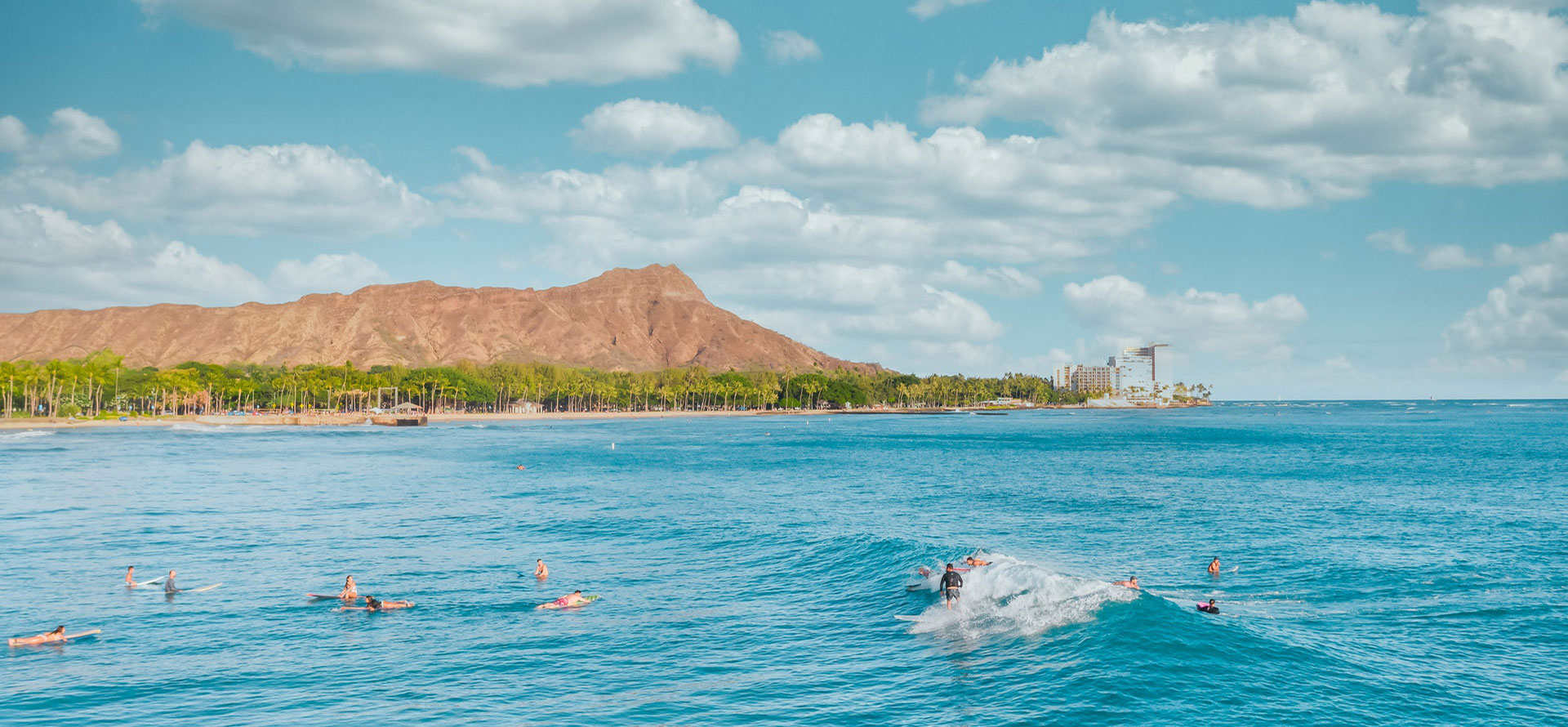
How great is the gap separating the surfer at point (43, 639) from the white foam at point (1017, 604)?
25.1m

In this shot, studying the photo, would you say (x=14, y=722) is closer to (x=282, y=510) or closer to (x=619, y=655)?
(x=619, y=655)

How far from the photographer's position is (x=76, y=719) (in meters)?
20.0

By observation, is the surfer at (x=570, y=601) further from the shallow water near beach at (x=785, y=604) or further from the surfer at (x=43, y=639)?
the surfer at (x=43, y=639)

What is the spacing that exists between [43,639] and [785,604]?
2214cm

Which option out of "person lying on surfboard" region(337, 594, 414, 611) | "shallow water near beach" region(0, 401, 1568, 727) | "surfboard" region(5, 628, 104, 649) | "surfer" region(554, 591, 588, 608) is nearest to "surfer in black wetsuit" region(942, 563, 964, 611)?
"shallow water near beach" region(0, 401, 1568, 727)

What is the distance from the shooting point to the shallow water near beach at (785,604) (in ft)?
70.1

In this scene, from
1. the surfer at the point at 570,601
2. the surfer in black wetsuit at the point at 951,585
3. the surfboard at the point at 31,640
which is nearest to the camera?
the surfboard at the point at 31,640

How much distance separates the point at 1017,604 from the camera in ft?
98.6

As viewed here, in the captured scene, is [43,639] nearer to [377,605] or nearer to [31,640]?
[31,640]

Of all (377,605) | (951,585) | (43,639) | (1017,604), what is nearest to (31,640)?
(43,639)

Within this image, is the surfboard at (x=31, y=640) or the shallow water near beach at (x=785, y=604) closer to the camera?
the shallow water near beach at (x=785, y=604)

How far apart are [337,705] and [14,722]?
678 cm

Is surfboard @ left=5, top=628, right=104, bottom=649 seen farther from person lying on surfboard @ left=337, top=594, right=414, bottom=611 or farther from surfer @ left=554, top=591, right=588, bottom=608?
surfer @ left=554, top=591, right=588, bottom=608

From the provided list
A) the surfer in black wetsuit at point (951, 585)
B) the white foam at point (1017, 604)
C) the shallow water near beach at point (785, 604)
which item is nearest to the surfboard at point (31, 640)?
the shallow water near beach at point (785, 604)
